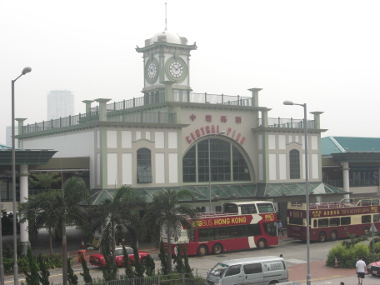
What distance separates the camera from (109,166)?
143 ft

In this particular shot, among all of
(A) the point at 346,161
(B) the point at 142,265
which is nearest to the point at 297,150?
(A) the point at 346,161

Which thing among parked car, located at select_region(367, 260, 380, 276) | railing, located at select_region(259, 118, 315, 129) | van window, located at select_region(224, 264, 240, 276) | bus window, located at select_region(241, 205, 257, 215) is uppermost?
railing, located at select_region(259, 118, 315, 129)

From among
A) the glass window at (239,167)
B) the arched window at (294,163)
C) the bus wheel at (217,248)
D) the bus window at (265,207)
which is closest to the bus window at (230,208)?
the bus window at (265,207)

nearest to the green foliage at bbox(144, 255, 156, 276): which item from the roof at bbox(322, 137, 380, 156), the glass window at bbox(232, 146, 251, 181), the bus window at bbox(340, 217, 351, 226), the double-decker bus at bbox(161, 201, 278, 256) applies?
the double-decker bus at bbox(161, 201, 278, 256)

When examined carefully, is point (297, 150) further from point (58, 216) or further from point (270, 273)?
point (58, 216)

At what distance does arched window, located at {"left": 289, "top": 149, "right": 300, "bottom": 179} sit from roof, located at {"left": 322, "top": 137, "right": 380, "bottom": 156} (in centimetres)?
1103

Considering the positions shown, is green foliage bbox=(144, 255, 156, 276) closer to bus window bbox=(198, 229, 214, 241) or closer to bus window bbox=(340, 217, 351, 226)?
bus window bbox=(198, 229, 214, 241)

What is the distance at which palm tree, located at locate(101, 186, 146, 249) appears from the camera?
28.8 metres

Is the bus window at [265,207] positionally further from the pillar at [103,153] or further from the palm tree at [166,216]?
the pillar at [103,153]

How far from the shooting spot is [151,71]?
5466 centimetres

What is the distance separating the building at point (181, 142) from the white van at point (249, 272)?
49.6ft

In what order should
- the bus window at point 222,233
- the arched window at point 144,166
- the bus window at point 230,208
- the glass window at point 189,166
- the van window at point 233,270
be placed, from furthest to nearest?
the glass window at point 189,166 → the arched window at point 144,166 → the bus window at point 230,208 → the bus window at point 222,233 → the van window at point 233,270

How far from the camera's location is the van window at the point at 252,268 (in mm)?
27875

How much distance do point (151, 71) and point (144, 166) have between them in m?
12.9
